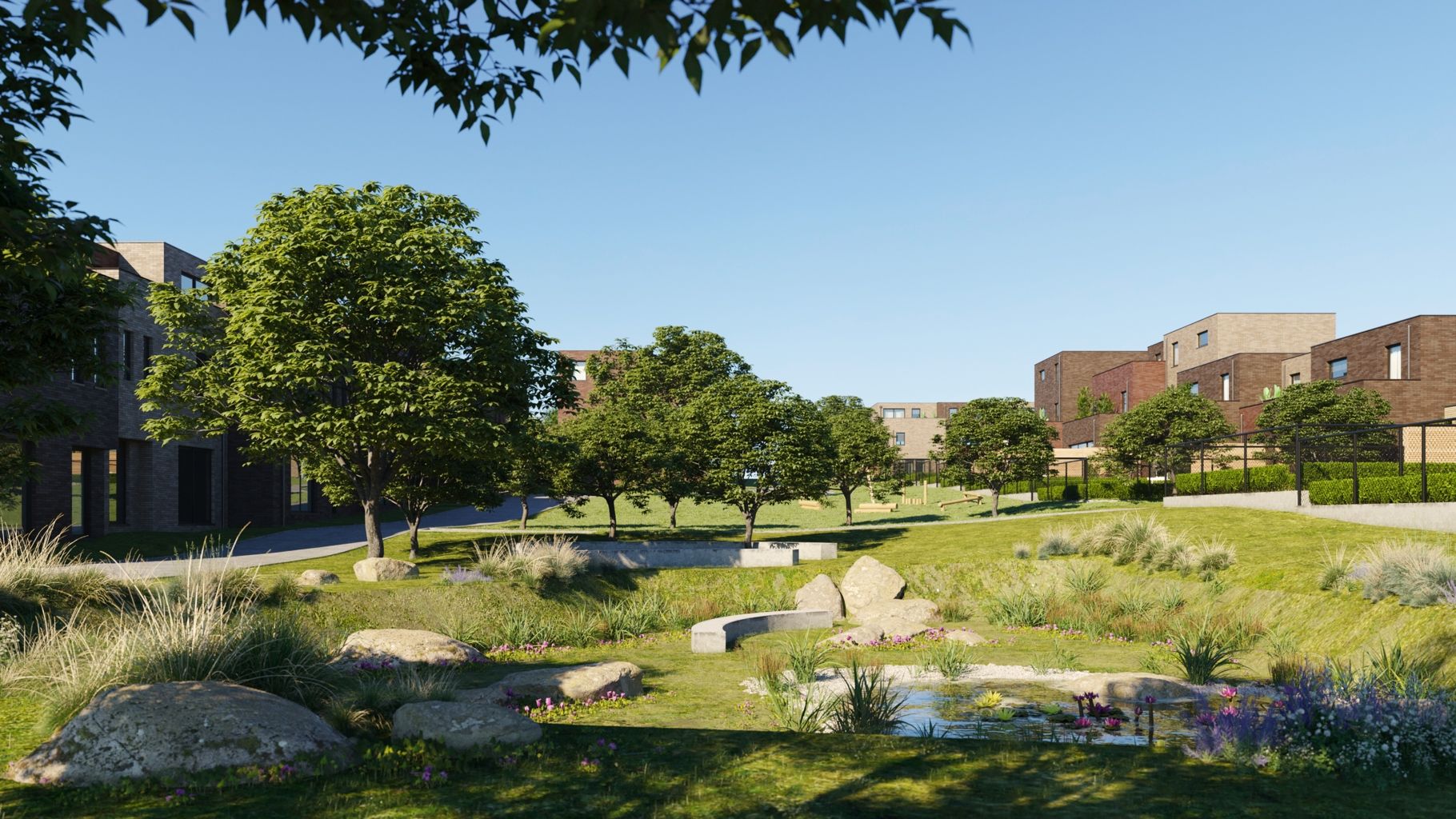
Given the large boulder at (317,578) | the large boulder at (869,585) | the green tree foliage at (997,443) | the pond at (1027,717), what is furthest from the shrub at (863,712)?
the green tree foliage at (997,443)

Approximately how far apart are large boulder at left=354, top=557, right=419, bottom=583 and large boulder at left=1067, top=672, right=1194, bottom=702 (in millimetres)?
13912

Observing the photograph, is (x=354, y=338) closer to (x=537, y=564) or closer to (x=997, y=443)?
(x=537, y=564)

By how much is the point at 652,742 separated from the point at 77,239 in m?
5.59

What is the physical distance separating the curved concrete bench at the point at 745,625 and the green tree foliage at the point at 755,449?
8212 millimetres

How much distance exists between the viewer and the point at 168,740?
6898 mm

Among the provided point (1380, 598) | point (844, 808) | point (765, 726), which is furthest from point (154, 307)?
point (1380, 598)

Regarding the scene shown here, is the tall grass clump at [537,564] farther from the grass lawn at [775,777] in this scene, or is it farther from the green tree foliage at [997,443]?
the green tree foliage at [997,443]

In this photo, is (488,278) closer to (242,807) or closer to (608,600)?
(608,600)

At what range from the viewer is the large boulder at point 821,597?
21.2 meters

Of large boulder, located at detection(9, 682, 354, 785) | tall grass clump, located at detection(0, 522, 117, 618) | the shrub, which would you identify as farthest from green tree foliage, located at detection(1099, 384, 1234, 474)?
large boulder, located at detection(9, 682, 354, 785)

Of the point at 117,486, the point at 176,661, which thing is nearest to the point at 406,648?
the point at 176,661

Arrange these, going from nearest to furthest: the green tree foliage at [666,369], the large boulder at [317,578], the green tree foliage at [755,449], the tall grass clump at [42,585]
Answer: the tall grass clump at [42,585] < the large boulder at [317,578] < the green tree foliage at [755,449] < the green tree foliage at [666,369]

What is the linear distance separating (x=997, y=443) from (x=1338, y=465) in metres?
12.9

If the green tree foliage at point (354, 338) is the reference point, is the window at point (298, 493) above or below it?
below
